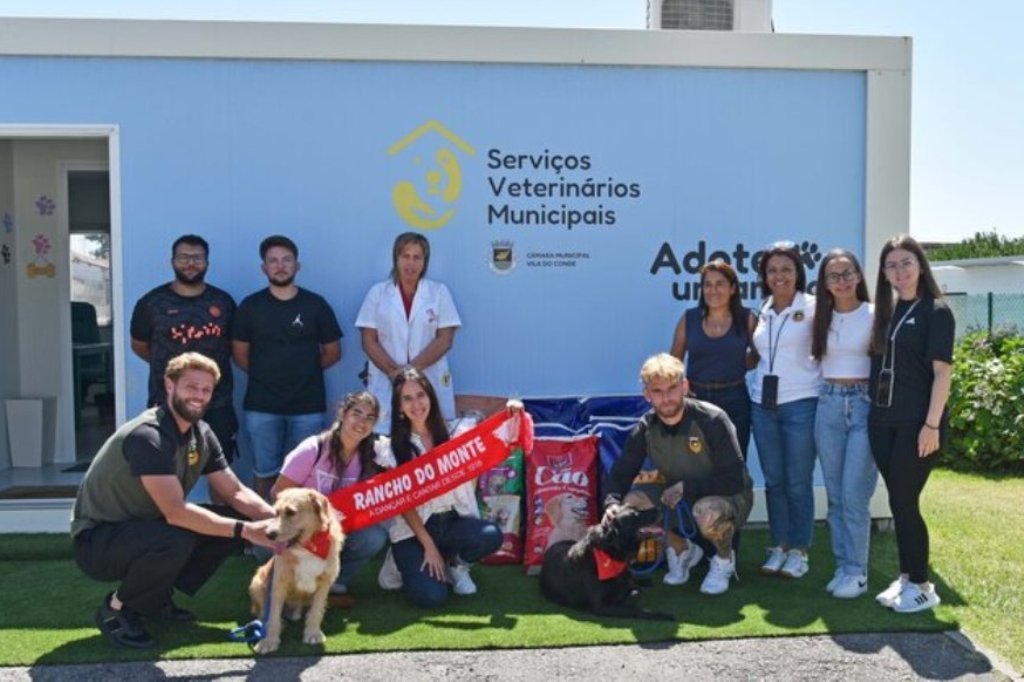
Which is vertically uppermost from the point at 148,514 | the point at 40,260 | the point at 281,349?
the point at 40,260

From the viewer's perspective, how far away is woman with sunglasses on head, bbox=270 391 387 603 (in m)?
4.63

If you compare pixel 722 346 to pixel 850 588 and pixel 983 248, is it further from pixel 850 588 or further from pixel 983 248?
pixel 983 248

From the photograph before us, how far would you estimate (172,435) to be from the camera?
407 cm

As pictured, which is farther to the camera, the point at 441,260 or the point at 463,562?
the point at 441,260

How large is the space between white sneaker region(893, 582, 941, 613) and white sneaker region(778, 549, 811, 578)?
64 centimetres

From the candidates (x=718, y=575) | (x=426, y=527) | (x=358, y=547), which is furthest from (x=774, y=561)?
(x=358, y=547)

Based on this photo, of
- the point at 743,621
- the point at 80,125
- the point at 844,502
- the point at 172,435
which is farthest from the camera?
the point at 80,125

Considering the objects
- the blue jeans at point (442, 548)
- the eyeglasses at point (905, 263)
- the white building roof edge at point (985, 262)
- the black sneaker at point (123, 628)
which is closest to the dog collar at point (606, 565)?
the blue jeans at point (442, 548)

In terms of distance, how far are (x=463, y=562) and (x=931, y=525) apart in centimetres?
332

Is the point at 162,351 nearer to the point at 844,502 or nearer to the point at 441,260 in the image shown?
the point at 441,260

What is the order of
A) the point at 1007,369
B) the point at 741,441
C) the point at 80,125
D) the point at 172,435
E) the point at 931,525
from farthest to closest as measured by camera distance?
the point at 1007,369
the point at 931,525
the point at 80,125
the point at 741,441
the point at 172,435

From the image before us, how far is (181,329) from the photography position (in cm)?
538

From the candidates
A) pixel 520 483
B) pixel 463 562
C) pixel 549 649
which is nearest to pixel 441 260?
pixel 520 483

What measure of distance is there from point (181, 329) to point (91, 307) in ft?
15.9
